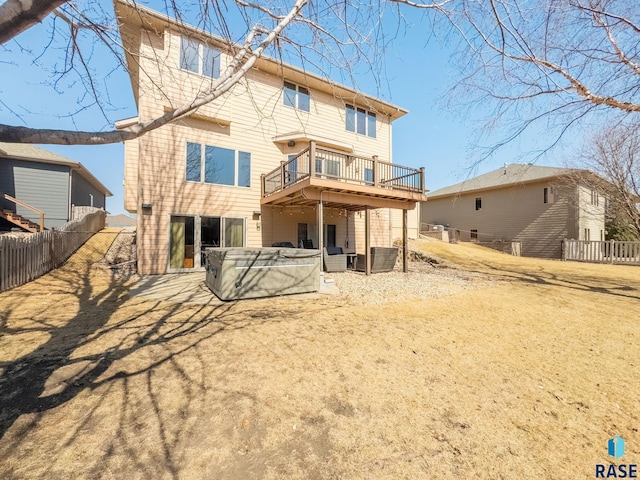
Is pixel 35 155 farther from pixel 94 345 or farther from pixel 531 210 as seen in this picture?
pixel 531 210

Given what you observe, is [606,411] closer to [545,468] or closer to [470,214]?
[545,468]

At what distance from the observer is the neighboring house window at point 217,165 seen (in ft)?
34.0

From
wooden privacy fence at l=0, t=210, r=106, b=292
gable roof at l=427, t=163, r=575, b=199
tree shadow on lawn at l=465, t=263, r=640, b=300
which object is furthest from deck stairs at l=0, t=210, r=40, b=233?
gable roof at l=427, t=163, r=575, b=199

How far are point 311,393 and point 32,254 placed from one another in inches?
368

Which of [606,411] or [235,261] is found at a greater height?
[235,261]

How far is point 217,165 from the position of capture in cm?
1080

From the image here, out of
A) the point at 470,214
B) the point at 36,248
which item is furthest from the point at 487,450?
the point at 470,214

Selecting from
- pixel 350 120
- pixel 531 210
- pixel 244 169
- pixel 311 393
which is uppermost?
pixel 350 120

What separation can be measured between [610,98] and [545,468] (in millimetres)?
6544

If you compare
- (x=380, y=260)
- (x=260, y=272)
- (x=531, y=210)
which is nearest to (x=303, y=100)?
(x=380, y=260)

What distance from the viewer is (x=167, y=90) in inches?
373

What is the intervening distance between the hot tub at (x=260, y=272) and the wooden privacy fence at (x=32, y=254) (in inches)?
177

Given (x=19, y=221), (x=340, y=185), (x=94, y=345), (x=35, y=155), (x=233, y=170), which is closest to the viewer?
(x=94, y=345)

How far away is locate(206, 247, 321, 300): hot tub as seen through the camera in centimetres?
625
